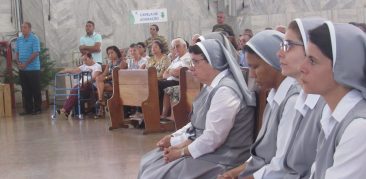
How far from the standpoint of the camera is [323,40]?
1791 millimetres

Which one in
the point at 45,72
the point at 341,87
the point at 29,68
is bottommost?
the point at 45,72

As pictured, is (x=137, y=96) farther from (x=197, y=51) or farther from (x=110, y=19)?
(x=110, y=19)

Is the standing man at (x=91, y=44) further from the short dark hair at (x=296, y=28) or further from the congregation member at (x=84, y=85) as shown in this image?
the short dark hair at (x=296, y=28)

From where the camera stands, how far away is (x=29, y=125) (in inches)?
358

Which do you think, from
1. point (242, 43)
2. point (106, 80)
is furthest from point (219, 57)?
point (106, 80)

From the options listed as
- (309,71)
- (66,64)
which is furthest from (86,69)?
(309,71)

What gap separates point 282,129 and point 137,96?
214 inches

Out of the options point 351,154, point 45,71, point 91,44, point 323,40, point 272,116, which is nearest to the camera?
point 351,154

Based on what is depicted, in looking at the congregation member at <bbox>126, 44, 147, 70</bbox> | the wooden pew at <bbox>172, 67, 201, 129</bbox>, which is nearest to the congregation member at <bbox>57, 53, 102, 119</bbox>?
the congregation member at <bbox>126, 44, 147, 70</bbox>

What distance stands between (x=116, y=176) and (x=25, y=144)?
2.54 meters

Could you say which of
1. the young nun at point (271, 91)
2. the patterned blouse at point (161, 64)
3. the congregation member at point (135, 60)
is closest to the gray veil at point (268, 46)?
the young nun at point (271, 91)

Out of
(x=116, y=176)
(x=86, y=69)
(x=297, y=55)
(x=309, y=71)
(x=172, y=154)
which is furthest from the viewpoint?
(x=86, y=69)

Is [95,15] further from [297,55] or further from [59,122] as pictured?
[297,55]

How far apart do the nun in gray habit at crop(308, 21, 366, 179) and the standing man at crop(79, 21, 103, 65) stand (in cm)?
939
